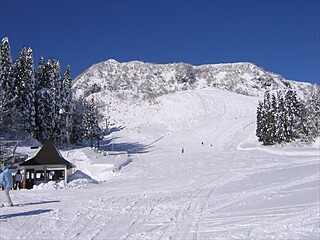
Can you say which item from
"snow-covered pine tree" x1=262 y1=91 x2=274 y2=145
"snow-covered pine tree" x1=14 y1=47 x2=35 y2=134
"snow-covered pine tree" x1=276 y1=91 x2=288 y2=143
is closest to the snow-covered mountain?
"snow-covered pine tree" x1=262 y1=91 x2=274 y2=145

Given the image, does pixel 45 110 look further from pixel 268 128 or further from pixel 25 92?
pixel 268 128

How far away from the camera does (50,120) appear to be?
40.3 metres

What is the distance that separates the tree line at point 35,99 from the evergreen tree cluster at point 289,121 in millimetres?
25216

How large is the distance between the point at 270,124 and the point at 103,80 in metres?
124

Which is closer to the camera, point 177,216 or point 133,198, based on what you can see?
point 177,216

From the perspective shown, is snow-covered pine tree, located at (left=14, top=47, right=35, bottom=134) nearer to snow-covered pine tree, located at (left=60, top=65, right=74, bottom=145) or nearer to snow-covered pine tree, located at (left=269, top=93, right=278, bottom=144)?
snow-covered pine tree, located at (left=60, top=65, right=74, bottom=145)

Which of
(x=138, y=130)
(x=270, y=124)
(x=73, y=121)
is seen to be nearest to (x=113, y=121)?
(x=138, y=130)

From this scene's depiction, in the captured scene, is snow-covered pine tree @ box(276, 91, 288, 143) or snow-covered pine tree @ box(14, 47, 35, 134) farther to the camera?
snow-covered pine tree @ box(276, 91, 288, 143)

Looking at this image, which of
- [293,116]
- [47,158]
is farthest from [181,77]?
[47,158]

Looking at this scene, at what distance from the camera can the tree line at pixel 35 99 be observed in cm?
3594

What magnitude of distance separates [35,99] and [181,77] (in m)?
136

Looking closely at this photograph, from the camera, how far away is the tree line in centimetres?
3594

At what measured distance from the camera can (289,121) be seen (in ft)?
164

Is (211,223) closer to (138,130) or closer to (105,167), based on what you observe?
(105,167)
